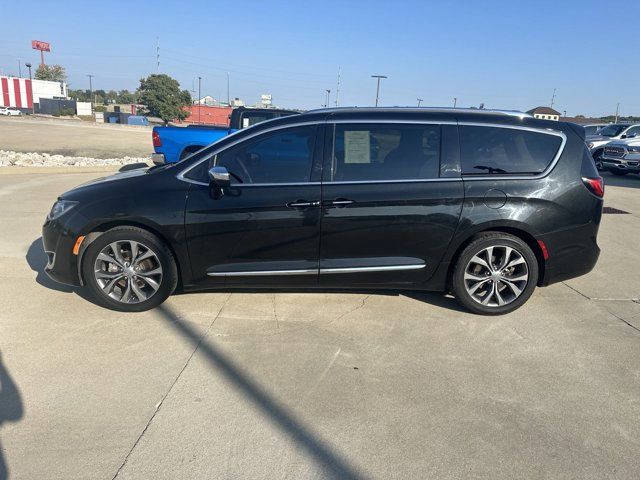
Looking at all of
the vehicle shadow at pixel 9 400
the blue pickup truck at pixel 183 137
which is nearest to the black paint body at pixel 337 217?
the vehicle shadow at pixel 9 400

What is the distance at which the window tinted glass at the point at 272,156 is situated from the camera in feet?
13.6

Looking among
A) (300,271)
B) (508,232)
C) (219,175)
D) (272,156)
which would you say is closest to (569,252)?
(508,232)

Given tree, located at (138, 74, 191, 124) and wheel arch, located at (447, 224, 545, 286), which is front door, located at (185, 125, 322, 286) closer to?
wheel arch, located at (447, 224, 545, 286)

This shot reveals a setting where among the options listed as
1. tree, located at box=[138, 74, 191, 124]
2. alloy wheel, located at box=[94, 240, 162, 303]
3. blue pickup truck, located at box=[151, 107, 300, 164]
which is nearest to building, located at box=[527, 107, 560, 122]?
alloy wheel, located at box=[94, 240, 162, 303]

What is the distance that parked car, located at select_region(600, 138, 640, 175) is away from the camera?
51.4 ft

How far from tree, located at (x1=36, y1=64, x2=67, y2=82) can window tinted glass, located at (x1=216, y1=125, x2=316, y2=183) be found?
139 m

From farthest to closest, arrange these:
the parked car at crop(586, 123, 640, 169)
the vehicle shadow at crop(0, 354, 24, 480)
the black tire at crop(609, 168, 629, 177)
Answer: the parked car at crop(586, 123, 640, 169) < the black tire at crop(609, 168, 629, 177) < the vehicle shadow at crop(0, 354, 24, 480)

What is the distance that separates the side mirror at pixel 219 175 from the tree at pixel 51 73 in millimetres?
138883

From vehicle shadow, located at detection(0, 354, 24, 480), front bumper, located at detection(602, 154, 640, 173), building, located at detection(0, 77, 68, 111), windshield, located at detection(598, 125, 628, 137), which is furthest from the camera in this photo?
building, located at detection(0, 77, 68, 111)

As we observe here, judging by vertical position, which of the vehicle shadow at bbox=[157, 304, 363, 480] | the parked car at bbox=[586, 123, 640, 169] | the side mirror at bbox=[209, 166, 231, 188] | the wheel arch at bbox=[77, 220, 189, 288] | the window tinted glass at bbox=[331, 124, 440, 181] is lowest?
the vehicle shadow at bbox=[157, 304, 363, 480]

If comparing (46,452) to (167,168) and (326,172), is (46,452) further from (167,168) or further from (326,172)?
(326,172)

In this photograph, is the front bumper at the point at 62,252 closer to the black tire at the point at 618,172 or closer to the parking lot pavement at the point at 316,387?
the parking lot pavement at the point at 316,387

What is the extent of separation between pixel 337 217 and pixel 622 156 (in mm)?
15715

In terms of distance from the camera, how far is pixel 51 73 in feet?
398
